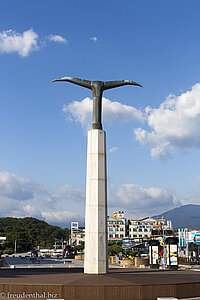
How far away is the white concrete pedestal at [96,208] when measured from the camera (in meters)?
25.4

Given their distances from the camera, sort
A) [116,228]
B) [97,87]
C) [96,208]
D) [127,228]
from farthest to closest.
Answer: [127,228] < [116,228] < [97,87] < [96,208]

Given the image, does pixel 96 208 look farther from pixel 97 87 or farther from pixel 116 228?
pixel 116 228

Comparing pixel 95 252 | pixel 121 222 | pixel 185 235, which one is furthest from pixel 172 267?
pixel 121 222

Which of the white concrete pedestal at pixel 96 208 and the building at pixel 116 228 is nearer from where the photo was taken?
the white concrete pedestal at pixel 96 208

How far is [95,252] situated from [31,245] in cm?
17472

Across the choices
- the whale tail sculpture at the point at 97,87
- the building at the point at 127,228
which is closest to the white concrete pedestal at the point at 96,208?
the whale tail sculpture at the point at 97,87

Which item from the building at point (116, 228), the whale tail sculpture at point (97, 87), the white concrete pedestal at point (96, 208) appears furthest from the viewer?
the building at point (116, 228)

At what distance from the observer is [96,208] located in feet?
84.7

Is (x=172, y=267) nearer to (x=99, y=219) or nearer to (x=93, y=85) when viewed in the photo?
(x=99, y=219)

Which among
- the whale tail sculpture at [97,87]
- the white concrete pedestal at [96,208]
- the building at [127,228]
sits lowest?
the building at [127,228]

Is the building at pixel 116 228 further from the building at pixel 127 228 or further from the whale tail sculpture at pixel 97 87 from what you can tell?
the whale tail sculpture at pixel 97 87

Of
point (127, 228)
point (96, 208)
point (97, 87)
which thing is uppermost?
point (97, 87)

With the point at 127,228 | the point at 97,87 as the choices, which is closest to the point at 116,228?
the point at 127,228

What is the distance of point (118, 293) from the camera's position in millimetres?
18156
